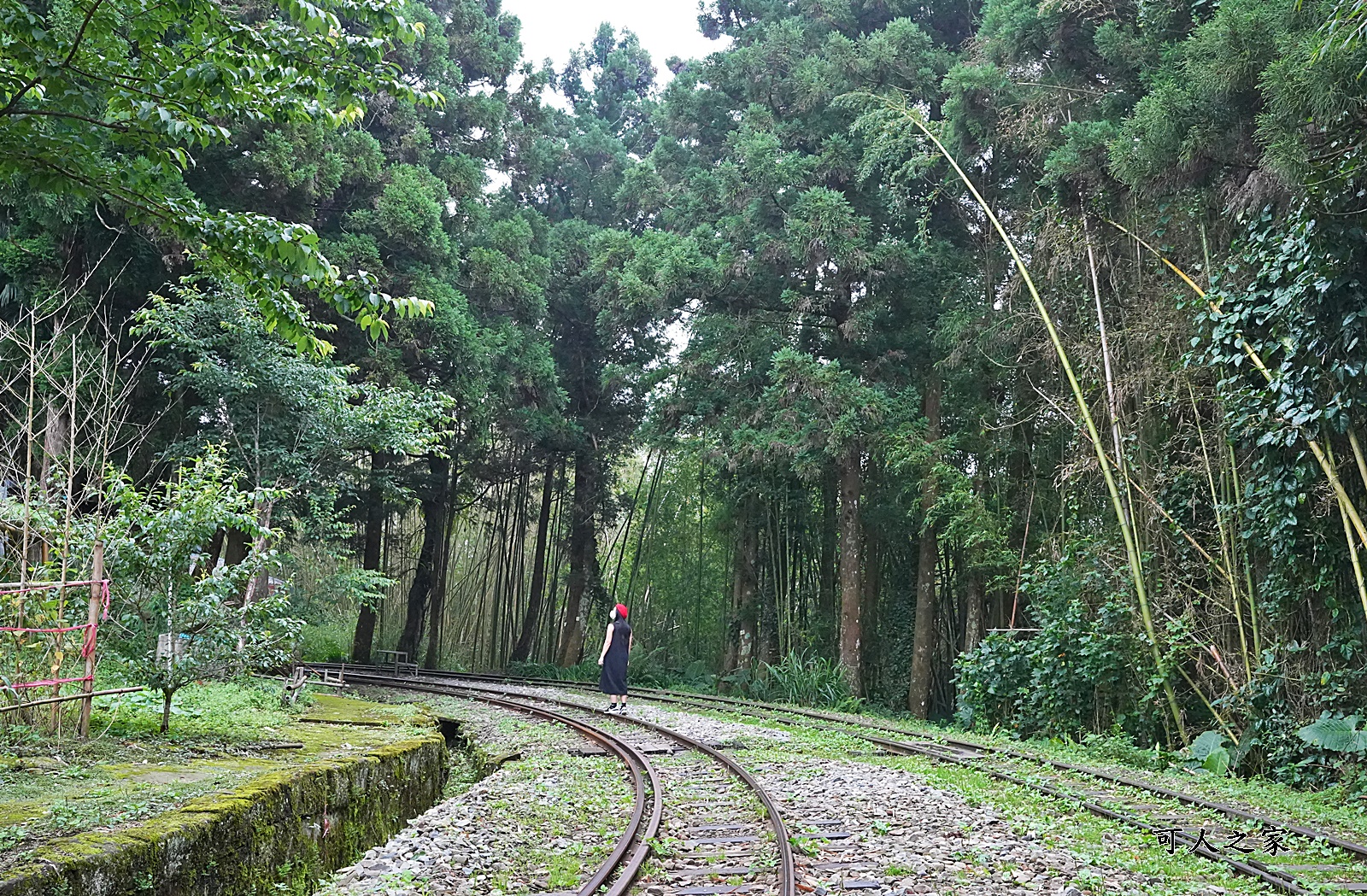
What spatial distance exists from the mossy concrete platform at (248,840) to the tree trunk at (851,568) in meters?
9.28

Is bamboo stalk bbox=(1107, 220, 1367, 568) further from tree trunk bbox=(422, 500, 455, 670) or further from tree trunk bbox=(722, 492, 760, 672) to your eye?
tree trunk bbox=(422, 500, 455, 670)

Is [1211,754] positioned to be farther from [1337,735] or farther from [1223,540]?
[1223,540]

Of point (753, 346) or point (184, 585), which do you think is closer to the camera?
point (184, 585)

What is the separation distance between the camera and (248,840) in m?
4.45

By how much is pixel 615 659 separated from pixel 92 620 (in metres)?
7.45

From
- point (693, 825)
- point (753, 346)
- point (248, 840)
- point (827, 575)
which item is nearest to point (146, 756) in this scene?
point (248, 840)

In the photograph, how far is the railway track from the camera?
15.3 feet

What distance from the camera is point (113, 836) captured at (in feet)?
12.1

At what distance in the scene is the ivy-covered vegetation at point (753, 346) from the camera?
655cm

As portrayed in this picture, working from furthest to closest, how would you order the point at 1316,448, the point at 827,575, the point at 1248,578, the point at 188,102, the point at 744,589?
the point at 744,589 < the point at 827,575 < the point at 1248,578 < the point at 1316,448 < the point at 188,102

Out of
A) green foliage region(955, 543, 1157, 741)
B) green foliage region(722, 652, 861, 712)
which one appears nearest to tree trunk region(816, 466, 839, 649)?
green foliage region(722, 652, 861, 712)

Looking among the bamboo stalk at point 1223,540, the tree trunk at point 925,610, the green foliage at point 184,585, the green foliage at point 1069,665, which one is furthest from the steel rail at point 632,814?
the tree trunk at point 925,610

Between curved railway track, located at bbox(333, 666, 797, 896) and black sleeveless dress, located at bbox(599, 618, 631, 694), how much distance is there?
700mm

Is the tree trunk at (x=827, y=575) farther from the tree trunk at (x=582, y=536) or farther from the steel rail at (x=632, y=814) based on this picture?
the steel rail at (x=632, y=814)
